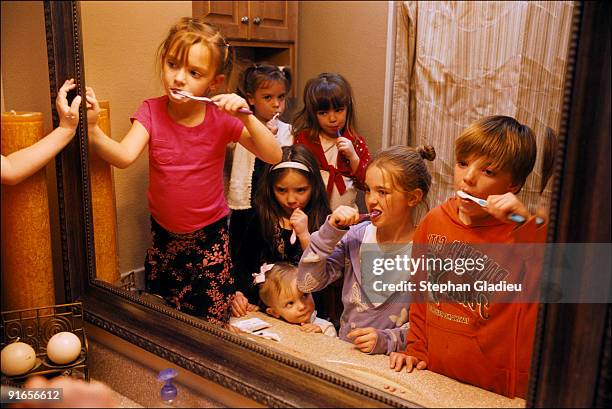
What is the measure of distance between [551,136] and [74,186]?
2.12 feet

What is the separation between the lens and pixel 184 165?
2.68ft

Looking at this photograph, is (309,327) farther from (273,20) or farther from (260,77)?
(273,20)

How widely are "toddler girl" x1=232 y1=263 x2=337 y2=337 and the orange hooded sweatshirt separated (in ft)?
0.46

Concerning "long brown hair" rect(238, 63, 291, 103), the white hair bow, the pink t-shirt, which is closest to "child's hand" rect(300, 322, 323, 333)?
the white hair bow

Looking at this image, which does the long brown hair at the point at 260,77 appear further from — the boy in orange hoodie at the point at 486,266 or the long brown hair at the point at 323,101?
the boy in orange hoodie at the point at 486,266

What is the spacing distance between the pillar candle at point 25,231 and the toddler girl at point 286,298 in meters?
0.28

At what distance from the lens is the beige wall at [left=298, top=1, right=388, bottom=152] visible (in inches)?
34.9

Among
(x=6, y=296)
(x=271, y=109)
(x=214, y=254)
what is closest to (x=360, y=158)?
(x=271, y=109)

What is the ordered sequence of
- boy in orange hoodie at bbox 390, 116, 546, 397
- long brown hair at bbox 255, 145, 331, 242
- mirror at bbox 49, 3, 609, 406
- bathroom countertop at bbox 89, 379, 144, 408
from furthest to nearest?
long brown hair at bbox 255, 145, 331, 242
bathroom countertop at bbox 89, 379, 144, 408
boy in orange hoodie at bbox 390, 116, 546, 397
mirror at bbox 49, 3, 609, 406

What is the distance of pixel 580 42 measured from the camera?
0.47 metres

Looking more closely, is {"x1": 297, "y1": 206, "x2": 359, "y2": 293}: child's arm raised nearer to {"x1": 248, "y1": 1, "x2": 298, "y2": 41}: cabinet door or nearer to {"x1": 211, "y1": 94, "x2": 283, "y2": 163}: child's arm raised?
{"x1": 211, "y1": 94, "x2": 283, "y2": 163}: child's arm raised

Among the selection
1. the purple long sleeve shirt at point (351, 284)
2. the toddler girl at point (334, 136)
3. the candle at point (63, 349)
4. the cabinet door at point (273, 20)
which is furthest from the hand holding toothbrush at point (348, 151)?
the candle at point (63, 349)

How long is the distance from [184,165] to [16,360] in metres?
0.34

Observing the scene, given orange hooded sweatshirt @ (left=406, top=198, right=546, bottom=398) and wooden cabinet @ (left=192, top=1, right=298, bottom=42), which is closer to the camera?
orange hooded sweatshirt @ (left=406, top=198, right=546, bottom=398)
